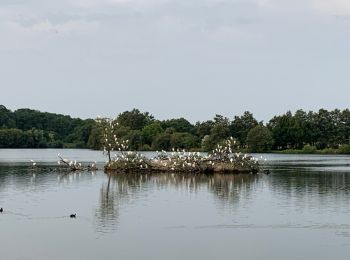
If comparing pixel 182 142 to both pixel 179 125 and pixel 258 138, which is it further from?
pixel 179 125

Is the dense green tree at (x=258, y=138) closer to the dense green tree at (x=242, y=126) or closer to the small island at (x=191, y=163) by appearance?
the dense green tree at (x=242, y=126)

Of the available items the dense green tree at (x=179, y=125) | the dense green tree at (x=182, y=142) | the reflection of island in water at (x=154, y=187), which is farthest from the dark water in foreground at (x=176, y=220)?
the dense green tree at (x=179, y=125)

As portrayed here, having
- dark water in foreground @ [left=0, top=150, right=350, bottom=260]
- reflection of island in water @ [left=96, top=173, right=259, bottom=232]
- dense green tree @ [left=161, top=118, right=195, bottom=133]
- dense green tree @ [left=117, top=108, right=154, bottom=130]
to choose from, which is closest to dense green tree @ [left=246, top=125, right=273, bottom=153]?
dense green tree @ [left=161, top=118, right=195, bottom=133]

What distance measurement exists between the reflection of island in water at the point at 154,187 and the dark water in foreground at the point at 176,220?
6 cm

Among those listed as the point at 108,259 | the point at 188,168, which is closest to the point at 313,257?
the point at 108,259

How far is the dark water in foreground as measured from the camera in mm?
21875

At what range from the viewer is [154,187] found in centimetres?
4291

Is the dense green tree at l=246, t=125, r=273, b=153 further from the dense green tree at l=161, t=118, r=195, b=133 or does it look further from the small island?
the small island

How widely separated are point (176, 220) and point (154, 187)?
576 inches

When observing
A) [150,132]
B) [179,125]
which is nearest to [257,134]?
[150,132]

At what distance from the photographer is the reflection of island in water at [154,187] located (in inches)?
1214

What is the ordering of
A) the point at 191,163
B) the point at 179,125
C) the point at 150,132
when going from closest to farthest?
the point at 191,163, the point at 150,132, the point at 179,125

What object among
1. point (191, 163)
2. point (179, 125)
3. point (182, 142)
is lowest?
point (191, 163)

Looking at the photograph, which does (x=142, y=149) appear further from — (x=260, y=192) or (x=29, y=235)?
(x=29, y=235)
